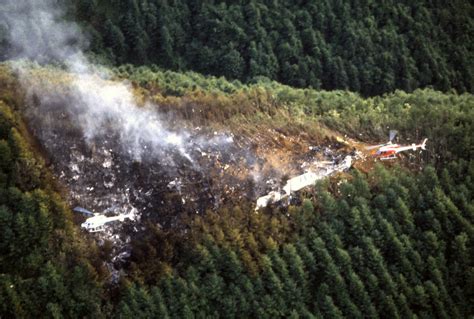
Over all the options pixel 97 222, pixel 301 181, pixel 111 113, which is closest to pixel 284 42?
pixel 301 181

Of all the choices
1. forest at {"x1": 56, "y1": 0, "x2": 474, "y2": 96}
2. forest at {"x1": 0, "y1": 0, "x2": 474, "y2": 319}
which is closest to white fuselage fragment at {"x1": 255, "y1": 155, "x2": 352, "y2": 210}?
forest at {"x1": 0, "y1": 0, "x2": 474, "y2": 319}

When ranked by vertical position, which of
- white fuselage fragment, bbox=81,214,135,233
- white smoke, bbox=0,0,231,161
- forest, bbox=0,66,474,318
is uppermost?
white smoke, bbox=0,0,231,161

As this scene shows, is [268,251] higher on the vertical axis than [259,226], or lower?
lower

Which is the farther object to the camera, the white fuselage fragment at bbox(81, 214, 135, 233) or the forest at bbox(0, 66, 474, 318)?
the white fuselage fragment at bbox(81, 214, 135, 233)

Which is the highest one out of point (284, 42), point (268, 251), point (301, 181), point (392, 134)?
point (392, 134)

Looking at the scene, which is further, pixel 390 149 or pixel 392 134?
pixel 392 134

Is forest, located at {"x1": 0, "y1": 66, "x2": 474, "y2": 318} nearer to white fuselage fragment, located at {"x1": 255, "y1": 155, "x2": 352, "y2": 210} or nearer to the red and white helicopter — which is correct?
white fuselage fragment, located at {"x1": 255, "y1": 155, "x2": 352, "y2": 210}

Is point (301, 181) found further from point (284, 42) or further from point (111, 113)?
point (284, 42)

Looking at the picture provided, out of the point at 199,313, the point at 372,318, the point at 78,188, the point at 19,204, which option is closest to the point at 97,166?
the point at 78,188
